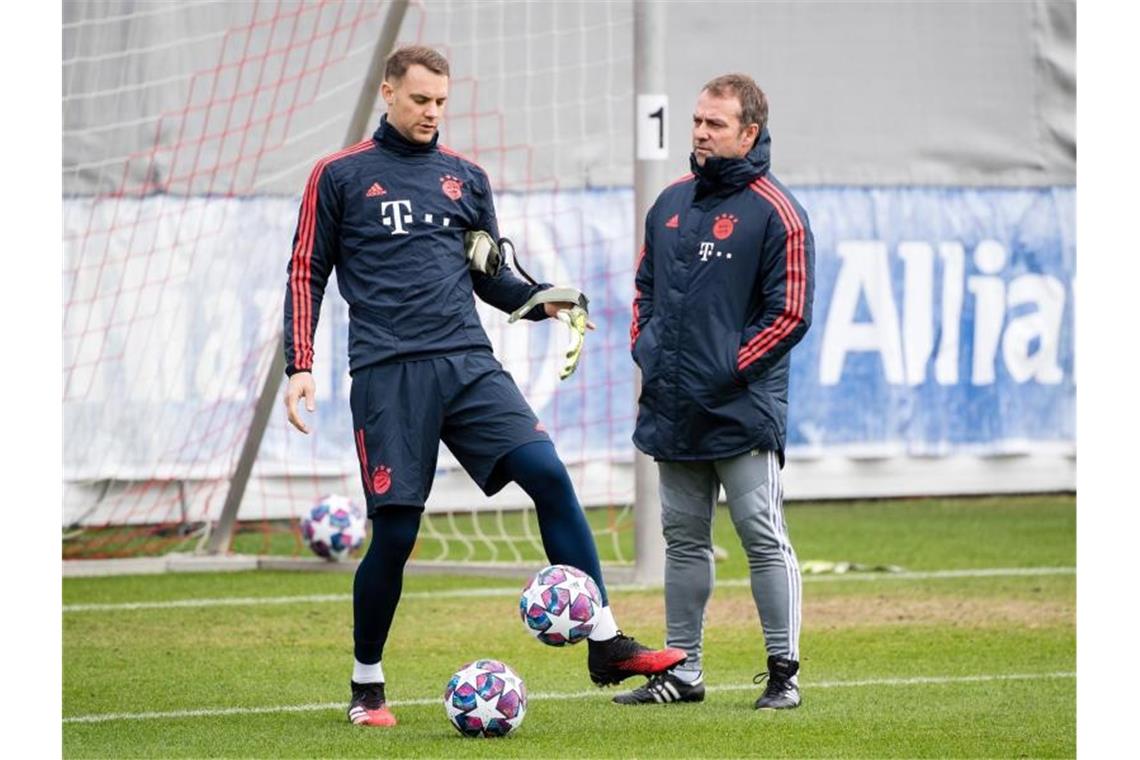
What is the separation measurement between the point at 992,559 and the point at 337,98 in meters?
5.06

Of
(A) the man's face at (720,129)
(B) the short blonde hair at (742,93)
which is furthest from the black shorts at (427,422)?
(B) the short blonde hair at (742,93)

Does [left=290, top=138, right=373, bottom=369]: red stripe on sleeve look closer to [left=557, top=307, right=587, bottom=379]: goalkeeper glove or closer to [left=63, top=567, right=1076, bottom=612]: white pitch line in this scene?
[left=557, top=307, right=587, bottom=379]: goalkeeper glove

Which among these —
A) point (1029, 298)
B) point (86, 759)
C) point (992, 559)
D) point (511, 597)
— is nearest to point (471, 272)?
point (86, 759)

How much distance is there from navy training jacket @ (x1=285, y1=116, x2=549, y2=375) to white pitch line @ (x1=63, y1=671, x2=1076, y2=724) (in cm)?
119

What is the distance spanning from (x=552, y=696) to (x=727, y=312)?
147cm

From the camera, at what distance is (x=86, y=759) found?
18.9 ft

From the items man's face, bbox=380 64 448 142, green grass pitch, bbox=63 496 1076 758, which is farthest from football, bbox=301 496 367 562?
man's face, bbox=380 64 448 142

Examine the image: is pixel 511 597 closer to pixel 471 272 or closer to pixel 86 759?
pixel 471 272

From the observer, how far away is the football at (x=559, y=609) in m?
6.06

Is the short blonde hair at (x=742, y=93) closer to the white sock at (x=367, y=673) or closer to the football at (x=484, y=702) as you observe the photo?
the football at (x=484, y=702)

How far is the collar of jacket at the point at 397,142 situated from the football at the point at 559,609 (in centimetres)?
138

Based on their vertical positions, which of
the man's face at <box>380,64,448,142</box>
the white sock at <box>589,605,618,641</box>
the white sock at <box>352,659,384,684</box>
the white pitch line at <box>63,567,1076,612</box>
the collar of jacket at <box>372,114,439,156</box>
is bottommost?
the white pitch line at <box>63,567,1076,612</box>

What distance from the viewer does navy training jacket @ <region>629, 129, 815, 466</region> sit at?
6.45 m

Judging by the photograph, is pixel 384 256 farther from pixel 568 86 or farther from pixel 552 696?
pixel 568 86
